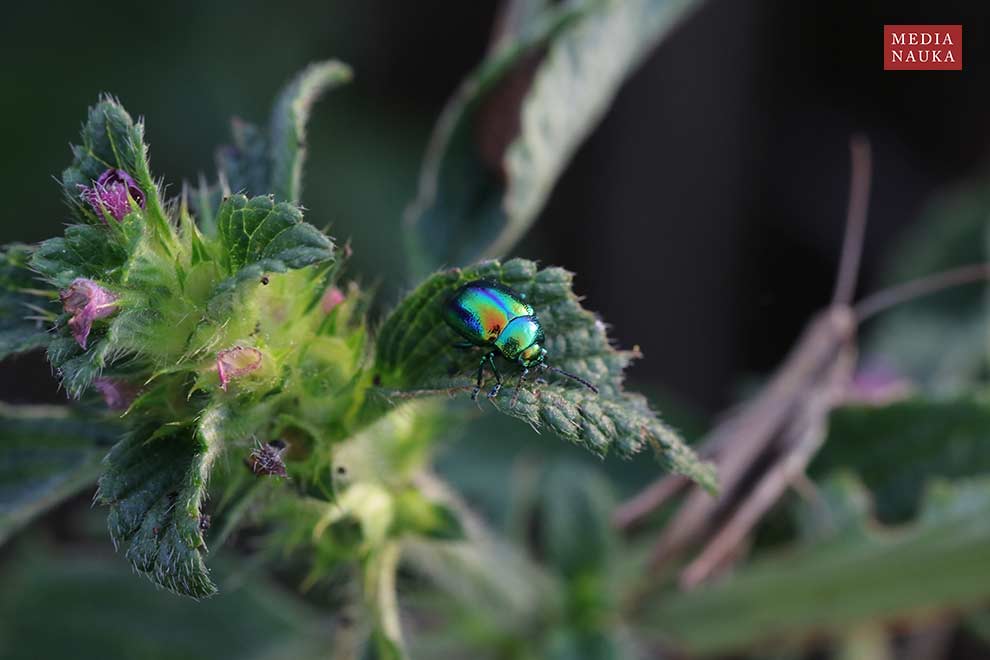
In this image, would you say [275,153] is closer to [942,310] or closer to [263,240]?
[263,240]

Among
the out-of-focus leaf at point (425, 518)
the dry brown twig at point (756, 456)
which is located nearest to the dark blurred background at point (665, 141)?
the dry brown twig at point (756, 456)

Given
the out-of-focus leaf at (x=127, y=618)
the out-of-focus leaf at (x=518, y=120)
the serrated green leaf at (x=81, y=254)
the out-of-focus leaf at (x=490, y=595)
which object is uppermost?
the out-of-focus leaf at (x=518, y=120)

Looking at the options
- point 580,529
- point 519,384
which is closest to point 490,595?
point 580,529

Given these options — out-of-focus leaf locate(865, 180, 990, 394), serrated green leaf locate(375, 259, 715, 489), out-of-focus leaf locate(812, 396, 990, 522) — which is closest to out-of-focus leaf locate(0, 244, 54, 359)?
serrated green leaf locate(375, 259, 715, 489)

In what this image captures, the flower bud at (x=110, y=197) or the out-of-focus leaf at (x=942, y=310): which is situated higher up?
the out-of-focus leaf at (x=942, y=310)

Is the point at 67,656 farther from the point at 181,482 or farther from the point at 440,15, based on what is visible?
the point at 440,15

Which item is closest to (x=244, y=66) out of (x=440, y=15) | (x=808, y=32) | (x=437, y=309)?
(x=440, y=15)

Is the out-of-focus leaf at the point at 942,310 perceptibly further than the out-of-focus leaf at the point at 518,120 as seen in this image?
Yes

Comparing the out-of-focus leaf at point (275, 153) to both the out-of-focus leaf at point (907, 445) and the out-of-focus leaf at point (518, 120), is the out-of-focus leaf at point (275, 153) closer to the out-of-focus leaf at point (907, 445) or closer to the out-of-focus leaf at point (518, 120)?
the out-of-focus leaf at point (518, 120)
